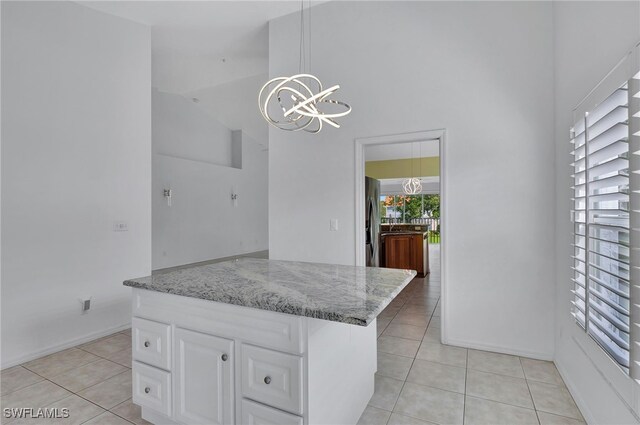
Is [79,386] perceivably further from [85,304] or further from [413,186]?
[413,186]

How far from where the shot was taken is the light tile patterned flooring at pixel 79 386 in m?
2.01

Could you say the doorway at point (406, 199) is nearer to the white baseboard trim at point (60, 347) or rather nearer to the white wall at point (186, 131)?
the white baseboard trim at point (60, 347)

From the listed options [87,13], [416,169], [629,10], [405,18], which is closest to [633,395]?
[629,10]

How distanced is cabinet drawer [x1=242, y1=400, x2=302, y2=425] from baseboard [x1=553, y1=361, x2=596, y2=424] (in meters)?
1.67

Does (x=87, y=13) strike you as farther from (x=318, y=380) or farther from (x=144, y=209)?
(x=318, y=380)

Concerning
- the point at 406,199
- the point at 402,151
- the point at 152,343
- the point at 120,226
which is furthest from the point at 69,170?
the point at 406,199

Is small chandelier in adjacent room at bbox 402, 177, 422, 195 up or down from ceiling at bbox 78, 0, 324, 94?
down

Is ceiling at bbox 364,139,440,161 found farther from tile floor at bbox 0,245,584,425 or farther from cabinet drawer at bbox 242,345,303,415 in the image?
cabinet drawer at bbox 242,345,303,415

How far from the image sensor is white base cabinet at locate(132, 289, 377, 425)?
4.66 feet

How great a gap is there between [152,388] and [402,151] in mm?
7530

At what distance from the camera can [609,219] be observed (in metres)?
1.58

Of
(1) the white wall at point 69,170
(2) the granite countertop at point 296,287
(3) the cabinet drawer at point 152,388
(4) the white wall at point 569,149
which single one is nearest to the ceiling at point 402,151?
(4) the white wall at point 569,149

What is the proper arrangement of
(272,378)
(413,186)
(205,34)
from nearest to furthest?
(272,378), (205,34), (413,186)

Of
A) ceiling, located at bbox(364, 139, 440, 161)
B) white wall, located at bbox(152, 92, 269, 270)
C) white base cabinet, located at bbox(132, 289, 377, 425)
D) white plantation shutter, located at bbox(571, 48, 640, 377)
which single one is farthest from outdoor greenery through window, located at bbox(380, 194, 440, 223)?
white base cabinet, located at bbox(132, 289, 377, 425)
